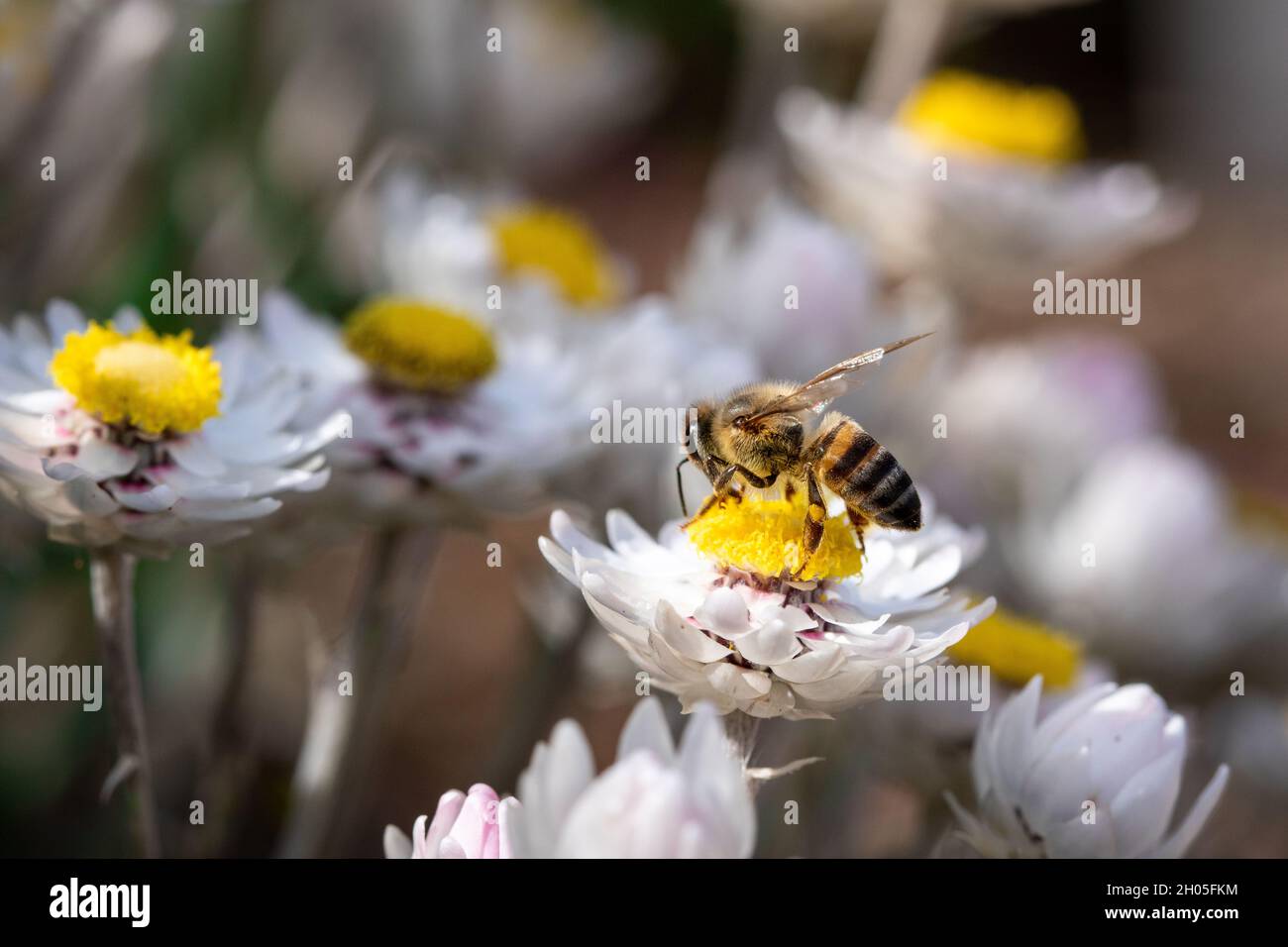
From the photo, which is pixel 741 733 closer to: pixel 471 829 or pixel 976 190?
pixel 471 829

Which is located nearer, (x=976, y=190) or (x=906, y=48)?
(x=976, y=190)

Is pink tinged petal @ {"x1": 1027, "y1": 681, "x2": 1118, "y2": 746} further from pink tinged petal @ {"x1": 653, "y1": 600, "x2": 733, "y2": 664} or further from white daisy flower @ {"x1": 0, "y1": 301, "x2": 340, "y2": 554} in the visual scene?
white daisy flower @ {"x1": 0, "y1": 301, "x2": 340, "y2": 554}

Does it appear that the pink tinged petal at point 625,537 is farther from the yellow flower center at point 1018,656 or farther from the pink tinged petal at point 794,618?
the yellow flower center at point 1018,656

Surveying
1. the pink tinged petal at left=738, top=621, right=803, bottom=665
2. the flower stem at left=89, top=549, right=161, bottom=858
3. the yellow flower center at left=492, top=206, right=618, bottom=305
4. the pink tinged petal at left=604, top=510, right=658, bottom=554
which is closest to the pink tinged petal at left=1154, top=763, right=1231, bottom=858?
the pink tinged petal at left=738, top=621, right=803, bottom=665

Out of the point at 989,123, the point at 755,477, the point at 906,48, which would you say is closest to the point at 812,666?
the point at 755,477
